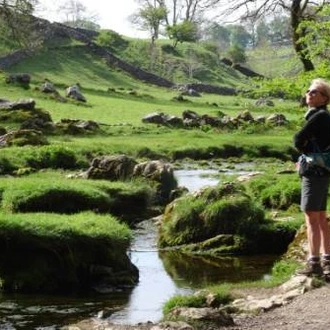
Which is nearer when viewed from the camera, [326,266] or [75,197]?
[326,266]

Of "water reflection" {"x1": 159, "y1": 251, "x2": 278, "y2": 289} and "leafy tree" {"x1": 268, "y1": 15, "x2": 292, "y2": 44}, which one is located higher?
"leafy tree" {"x1": 268, "y1": 15, "x2": 292, "y2": 44}

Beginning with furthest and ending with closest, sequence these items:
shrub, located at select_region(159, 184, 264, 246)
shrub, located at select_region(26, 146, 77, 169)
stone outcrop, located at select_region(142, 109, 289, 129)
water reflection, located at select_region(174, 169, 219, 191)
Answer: stone outcrop, located at select_region(142, 109, 289, 129) < shrub, located at select_region(26, 146, 77, 169) < water reflection, located at select_region(174, 169, 219, 191) < shrub, located at select_region(159, 184, 264, 246)

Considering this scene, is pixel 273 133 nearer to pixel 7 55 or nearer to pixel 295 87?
pixel 295 87

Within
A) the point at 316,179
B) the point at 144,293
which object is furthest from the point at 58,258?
the point at 316,179

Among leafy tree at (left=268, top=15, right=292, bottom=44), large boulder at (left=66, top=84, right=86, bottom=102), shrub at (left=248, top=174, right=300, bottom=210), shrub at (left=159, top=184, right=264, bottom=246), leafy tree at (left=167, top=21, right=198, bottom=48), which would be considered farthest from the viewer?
leafy tree at (left=167, top=21, right=198, bottom=48)

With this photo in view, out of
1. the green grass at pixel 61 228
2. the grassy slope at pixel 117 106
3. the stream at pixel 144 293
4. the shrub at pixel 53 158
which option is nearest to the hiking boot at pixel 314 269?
the stream at pixel 144 293

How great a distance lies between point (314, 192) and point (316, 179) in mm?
192

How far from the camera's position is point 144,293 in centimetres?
1185

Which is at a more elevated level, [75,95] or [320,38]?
[320,38]

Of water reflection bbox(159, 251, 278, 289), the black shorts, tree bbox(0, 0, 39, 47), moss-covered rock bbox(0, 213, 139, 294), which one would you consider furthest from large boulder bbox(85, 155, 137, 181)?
tree bbox(0, 0, 39, 47)

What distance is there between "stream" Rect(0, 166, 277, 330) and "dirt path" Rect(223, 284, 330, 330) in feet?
5.61

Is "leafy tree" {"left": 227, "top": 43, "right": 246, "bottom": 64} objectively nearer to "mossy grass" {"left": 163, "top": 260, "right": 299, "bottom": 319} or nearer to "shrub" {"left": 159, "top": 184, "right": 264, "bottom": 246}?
"shrub" {"left": 159, "top": 184, "right": 264, "bottom": 246}

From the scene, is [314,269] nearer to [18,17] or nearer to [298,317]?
[298,317]

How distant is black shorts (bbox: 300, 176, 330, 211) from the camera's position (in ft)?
32.9
